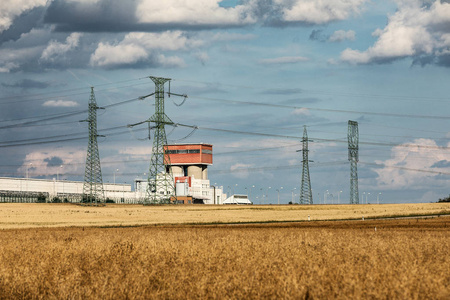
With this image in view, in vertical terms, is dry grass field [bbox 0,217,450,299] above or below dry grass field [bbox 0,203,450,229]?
above

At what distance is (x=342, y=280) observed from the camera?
15125 millimetres

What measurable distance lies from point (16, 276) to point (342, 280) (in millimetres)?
9916

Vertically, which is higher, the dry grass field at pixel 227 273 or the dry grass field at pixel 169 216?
the dry grass field at pixel 227 273

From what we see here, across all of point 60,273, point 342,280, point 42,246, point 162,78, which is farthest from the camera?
point 162,78

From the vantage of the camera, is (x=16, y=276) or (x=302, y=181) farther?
(x=302, y=181)

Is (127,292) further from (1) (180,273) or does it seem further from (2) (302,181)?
(2) (302,181)

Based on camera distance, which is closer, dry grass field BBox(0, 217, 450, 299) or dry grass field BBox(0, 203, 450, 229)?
dry grass field BBox(0, 217, 450, 299)

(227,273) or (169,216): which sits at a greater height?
(227,273)

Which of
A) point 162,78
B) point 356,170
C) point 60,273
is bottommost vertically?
point 60,273

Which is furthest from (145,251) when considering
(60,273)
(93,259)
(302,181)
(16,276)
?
(302,181)

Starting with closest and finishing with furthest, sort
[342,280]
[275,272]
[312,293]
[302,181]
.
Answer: [312,293]
[342,280]
[275,272]
[302,181]

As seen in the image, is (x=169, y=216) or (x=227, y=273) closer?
(x=227, y=273)

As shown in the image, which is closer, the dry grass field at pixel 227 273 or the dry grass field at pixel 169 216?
the dry grass field at pixel 227 273

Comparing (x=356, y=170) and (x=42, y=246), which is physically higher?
(x=356, y=170)
